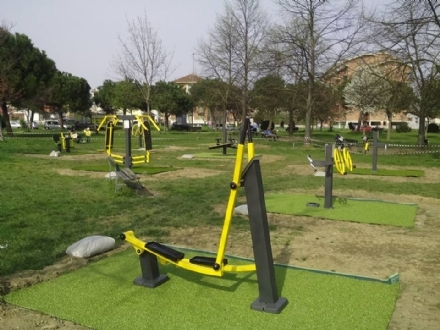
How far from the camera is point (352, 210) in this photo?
8.49m

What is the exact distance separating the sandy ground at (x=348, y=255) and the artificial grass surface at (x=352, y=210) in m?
0.29

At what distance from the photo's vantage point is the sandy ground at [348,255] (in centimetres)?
377

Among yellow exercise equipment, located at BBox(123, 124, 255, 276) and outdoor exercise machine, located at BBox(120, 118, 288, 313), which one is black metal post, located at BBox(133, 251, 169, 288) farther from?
outdoor exercise machine, located at BBox(120, 118, 288, 313)

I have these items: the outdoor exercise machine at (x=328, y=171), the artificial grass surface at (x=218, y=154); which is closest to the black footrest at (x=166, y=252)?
the outdoor exercise machine at (x=328, y=171)

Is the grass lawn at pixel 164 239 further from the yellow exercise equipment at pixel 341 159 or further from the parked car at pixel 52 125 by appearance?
the parked car at pixel 52 125

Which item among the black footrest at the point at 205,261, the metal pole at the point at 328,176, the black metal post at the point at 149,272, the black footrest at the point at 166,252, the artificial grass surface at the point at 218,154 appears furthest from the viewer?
the artificial grass surface at the point at 218,154

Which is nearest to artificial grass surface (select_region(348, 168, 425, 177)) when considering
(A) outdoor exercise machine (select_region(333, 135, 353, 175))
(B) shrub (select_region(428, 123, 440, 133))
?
(A) outdoor exercise machine (select_region(333, 135, 353, 175))

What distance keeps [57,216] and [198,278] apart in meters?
3.98

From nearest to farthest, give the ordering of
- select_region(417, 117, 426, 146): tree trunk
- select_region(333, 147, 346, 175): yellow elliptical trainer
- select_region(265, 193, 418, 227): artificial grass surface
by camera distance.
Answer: select_region(265, 193, 418, 227): artificial grass surface < select_region(333, 147, 346, 175): yellow elliptical trainer < select_region(417, 117, 426, 146): tree trunk

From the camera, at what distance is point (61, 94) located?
55125 mm

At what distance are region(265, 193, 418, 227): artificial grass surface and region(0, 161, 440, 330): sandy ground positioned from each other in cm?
29

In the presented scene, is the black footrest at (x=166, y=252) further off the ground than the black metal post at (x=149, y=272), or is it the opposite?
the black footrest at (x=166, y=252)

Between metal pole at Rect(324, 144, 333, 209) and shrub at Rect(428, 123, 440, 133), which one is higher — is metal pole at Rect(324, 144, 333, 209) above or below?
above

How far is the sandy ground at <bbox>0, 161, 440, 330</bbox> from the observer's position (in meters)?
3.77
